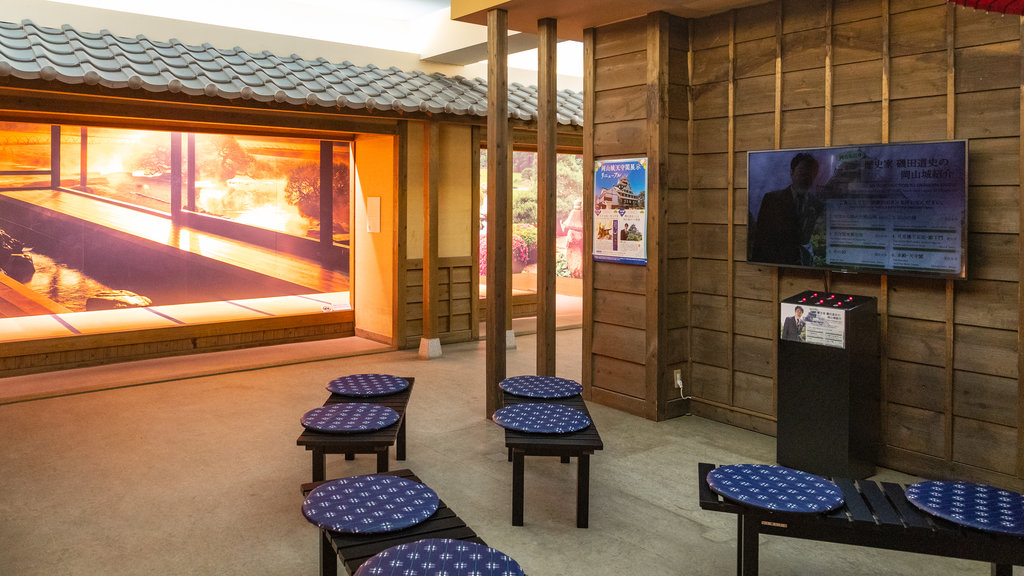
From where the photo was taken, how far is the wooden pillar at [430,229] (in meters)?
7.96

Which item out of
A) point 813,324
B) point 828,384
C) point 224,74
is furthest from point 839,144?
point 224,74

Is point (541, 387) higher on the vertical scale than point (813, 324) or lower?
lower

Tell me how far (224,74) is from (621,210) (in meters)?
3.73

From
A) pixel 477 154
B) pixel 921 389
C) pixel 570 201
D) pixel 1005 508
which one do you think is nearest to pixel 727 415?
pixel 921 389

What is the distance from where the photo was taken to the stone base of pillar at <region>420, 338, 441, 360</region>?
772cm

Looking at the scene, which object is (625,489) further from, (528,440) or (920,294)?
(920,294)

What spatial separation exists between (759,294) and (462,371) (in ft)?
10.0

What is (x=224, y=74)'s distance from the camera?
6480 mm

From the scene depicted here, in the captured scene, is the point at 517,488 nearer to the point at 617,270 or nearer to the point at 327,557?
the point at 327,557

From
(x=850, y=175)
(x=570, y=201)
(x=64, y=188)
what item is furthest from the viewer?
(x=570, y=201)

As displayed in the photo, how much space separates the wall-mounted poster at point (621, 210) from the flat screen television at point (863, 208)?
0.78 m

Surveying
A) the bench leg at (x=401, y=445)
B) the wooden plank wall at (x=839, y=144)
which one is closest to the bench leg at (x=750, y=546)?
the wooden plank wall at (x=839, y=144)

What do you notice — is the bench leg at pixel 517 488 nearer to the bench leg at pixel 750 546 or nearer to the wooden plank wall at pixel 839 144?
the bench leg at pixel 750 546

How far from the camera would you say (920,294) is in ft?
13.9
